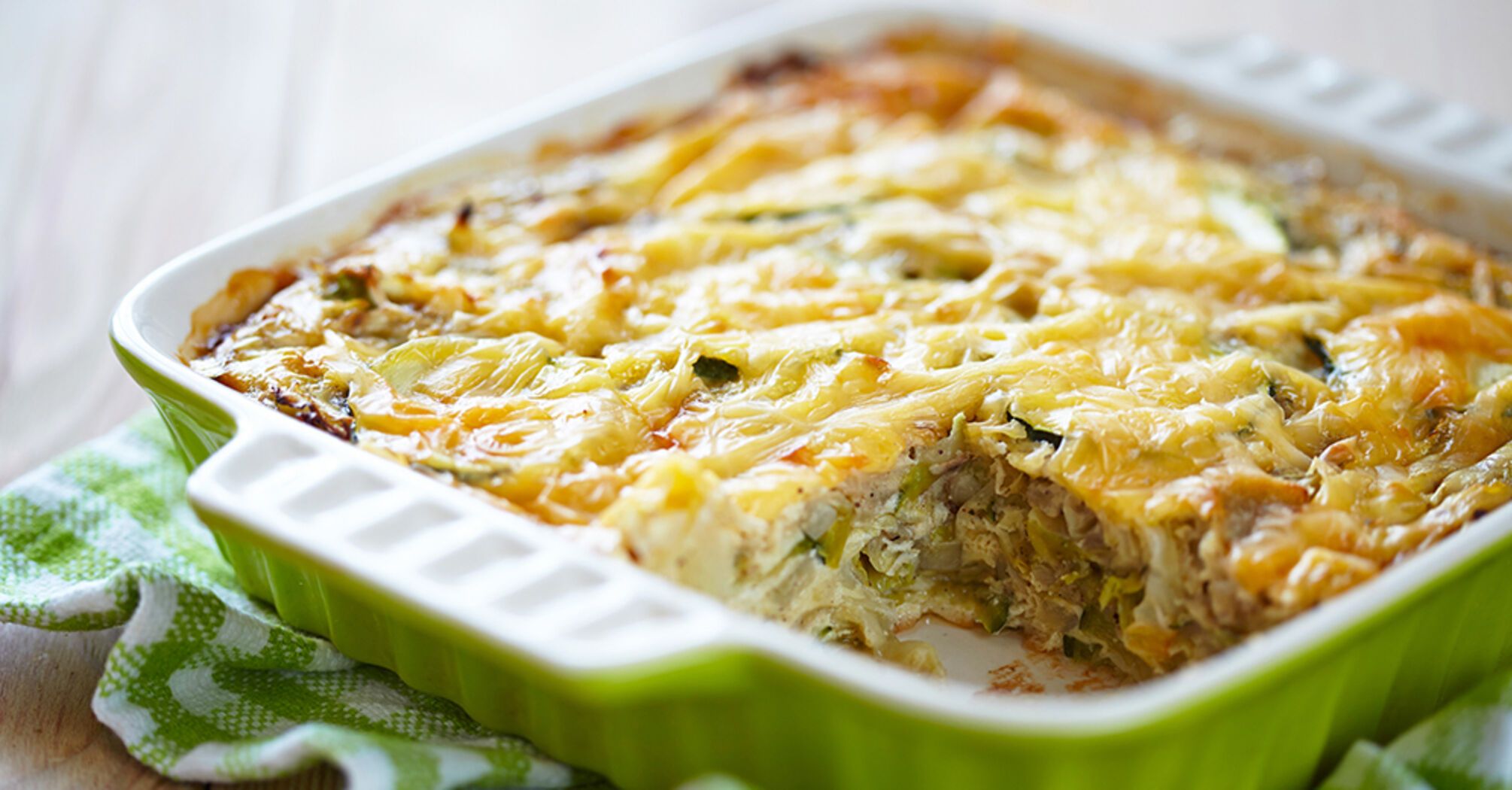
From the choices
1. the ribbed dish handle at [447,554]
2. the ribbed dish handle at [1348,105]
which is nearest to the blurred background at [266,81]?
the ribbed dish handle at [1348,105]

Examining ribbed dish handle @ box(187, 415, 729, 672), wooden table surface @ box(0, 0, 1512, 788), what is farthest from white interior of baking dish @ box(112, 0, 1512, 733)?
wooden table surface @ box(0, 0, 1512, 788)

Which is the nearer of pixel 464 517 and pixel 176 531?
pixel 464 517

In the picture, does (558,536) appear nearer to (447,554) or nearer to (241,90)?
(447,554)

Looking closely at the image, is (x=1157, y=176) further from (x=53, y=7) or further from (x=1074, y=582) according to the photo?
(x=53, y=7)

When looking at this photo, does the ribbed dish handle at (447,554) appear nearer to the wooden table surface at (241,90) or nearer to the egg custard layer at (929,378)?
the egg custard layer at (929,378)

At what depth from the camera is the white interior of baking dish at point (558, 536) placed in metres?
2.01

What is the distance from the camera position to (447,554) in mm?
2184

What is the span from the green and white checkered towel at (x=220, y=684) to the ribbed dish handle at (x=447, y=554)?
37 centimetres

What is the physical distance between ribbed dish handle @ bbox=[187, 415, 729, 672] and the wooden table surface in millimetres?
1484

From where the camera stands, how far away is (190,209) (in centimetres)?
447

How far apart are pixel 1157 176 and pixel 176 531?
234 centimetres

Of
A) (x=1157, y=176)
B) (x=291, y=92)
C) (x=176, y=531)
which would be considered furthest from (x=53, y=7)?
(x=1157, y=176)

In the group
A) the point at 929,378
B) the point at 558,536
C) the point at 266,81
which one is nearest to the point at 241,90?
the point at 266,81

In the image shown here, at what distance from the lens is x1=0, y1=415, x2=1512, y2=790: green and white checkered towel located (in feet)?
7.83
